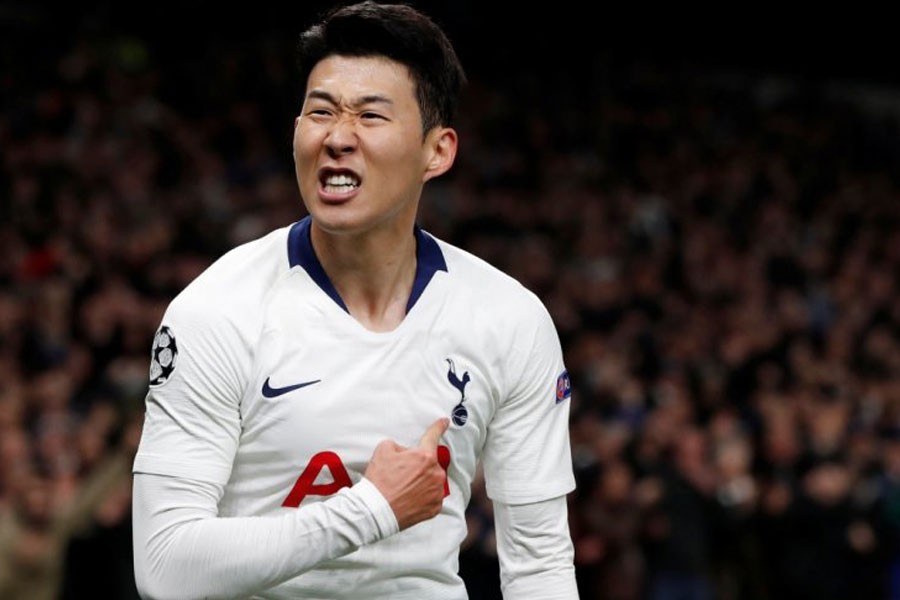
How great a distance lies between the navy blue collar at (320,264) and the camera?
324cm

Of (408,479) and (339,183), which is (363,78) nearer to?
(339,183)

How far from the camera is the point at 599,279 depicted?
11758 millimetres

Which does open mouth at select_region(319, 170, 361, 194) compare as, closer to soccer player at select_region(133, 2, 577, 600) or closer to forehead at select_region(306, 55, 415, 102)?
soccer player at select_region(133, 2, 577, 600)

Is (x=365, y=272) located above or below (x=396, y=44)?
below

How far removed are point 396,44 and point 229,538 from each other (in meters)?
1.04

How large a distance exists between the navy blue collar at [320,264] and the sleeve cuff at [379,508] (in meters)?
A: 0.44

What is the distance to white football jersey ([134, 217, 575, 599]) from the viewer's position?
299cm

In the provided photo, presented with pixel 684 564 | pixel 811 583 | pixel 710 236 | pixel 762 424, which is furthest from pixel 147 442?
pixel 710 236

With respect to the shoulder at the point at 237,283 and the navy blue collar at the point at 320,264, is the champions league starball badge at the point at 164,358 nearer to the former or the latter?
the shoulder at the point at 237,283

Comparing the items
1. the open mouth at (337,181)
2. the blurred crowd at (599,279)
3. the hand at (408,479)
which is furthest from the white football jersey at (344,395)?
the blurred crowd at (599,279)

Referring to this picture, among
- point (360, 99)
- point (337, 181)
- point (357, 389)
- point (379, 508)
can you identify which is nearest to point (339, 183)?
point (337, 181)

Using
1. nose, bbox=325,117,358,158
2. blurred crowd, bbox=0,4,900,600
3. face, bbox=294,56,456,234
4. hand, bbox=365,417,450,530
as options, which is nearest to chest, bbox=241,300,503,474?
hand, bbox=365,417,450,530

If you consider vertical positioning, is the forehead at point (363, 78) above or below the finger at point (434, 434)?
above

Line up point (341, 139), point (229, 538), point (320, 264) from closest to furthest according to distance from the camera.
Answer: point (229, 538), point (341, 139), point (320, 264)
